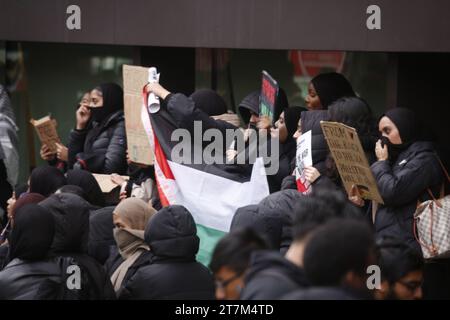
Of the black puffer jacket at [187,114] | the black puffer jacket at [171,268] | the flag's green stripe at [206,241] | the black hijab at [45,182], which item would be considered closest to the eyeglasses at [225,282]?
the black puffer jacket at [171,268]

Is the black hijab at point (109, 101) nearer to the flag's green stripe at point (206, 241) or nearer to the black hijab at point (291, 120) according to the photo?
the black hijab at point (291, 120)

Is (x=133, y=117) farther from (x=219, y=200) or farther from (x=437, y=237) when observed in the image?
(x=437, y=237)

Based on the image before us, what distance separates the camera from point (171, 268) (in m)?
5.89

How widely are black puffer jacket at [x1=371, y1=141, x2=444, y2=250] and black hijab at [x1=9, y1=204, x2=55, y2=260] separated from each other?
231 cm

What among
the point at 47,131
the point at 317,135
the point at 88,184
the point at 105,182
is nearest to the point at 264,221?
the point at 317,135

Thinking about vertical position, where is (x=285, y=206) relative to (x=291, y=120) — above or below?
below

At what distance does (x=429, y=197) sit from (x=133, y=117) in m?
2.68

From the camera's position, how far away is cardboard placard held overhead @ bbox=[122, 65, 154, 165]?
844cm

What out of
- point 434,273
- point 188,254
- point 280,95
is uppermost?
point 280,95

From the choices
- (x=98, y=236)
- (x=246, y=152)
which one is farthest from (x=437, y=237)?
(x=98, y=236)

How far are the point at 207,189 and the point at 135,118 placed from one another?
124cm

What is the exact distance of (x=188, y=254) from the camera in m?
5.96

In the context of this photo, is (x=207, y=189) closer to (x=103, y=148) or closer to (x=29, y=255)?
(x=103, y=148)

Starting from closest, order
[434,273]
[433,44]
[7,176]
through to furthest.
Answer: [434,273] → [433,44] → [7,176]
